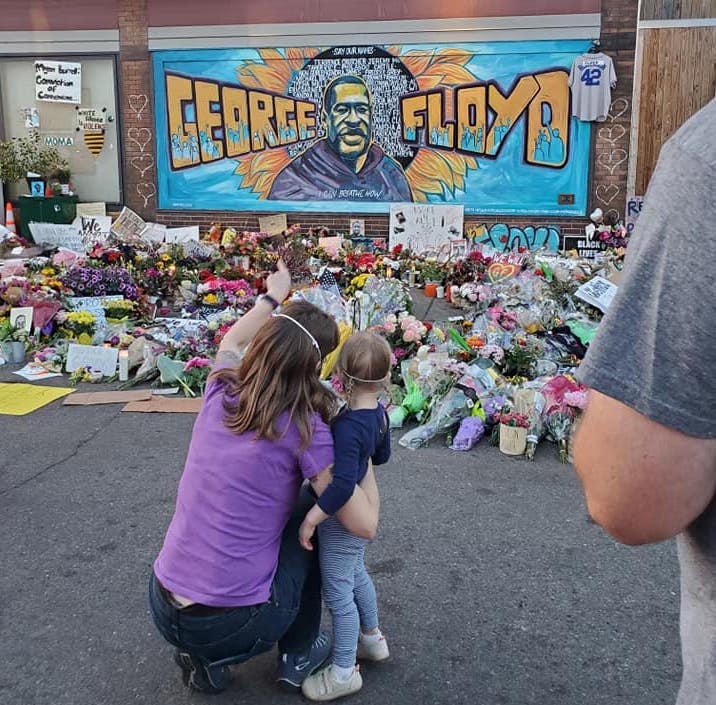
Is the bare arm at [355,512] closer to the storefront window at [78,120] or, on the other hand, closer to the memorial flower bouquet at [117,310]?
the memorial flower bouquet at [117,310]

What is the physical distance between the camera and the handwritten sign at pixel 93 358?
6.68 m

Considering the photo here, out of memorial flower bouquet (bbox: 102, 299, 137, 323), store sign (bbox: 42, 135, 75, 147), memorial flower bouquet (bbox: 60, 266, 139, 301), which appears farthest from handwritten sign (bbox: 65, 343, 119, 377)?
store sign (bbox: 42, 135, 75, 147)

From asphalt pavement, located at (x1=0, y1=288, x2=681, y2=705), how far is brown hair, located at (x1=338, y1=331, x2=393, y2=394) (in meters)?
1.06

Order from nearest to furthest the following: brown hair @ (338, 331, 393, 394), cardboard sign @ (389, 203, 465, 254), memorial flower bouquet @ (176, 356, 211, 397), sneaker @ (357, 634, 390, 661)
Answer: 1. brown hair @ (338, 331, 393, 394)
2. sneaker @ (357, 634, 390, 661)
3. memorial flower bouquet @ (176, 356, 211, 397)
4. cardboard sign @ (389, 203, 465, 254)

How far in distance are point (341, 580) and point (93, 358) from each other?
4724mm

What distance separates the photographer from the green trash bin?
13.4 metres

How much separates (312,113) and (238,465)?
456 inches

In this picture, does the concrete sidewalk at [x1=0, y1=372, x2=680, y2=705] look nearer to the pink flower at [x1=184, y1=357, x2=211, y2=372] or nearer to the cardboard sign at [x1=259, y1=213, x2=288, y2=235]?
the pink flower at [x1=184, y1=357, x2=211, y2=372]

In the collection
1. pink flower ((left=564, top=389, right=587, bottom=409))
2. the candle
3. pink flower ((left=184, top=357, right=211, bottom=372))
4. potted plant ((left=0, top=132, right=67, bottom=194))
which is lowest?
the candle

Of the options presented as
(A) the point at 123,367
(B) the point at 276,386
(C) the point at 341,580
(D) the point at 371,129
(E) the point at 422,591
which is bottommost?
(E) the point at 422,591

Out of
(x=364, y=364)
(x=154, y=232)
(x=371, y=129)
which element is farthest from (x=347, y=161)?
(x=364, y=364)

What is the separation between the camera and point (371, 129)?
42.7 ft

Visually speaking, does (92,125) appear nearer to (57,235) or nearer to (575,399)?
(57,235)

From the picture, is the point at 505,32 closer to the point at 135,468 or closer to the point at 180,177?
the point at 180,177
